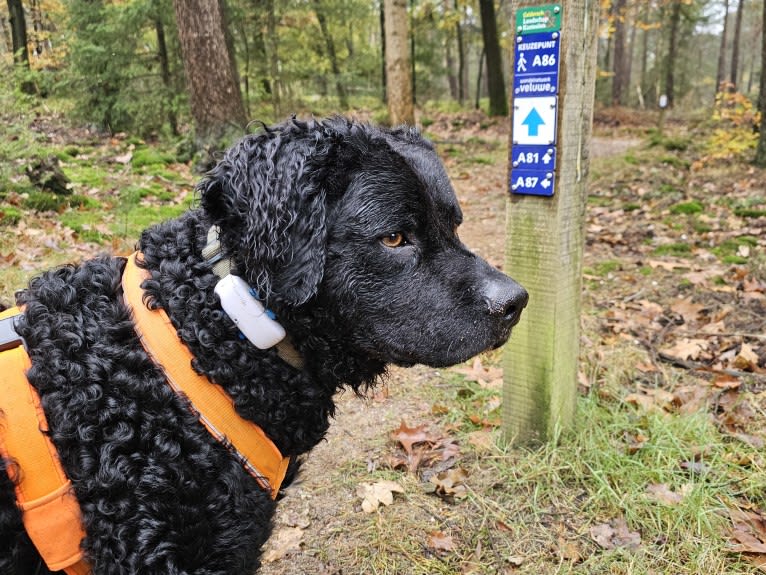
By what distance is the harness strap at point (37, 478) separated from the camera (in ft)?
4.95

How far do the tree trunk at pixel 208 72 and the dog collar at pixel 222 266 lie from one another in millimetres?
7098

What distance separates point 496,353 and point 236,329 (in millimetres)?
3340

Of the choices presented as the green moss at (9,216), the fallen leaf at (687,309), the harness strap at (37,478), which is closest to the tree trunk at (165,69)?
the green moss at (9,216)

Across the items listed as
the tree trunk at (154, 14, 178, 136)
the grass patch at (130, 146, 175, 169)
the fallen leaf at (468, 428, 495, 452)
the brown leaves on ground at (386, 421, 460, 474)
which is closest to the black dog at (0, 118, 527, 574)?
the brown leaves on ground at (386, 421, 460, 474)

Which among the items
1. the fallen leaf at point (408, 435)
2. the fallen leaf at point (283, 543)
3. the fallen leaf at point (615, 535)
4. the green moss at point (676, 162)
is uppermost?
the green moss at point (676, 162)

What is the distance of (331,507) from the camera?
124 inches

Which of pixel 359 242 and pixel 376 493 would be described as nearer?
pixel 359 242

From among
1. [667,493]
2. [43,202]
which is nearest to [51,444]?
[667,493]

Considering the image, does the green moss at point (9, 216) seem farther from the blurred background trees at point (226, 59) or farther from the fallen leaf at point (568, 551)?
the fallen leaf at point (568, 551)

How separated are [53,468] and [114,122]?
12244 mm

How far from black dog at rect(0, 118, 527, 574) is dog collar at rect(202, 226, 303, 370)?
0.07ft

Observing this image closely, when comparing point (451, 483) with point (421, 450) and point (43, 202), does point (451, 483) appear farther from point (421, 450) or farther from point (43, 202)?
point (43, 202)

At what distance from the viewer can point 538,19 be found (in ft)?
8.60

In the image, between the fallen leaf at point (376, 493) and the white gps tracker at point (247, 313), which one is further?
the fallen leaf at point (376, 493)
